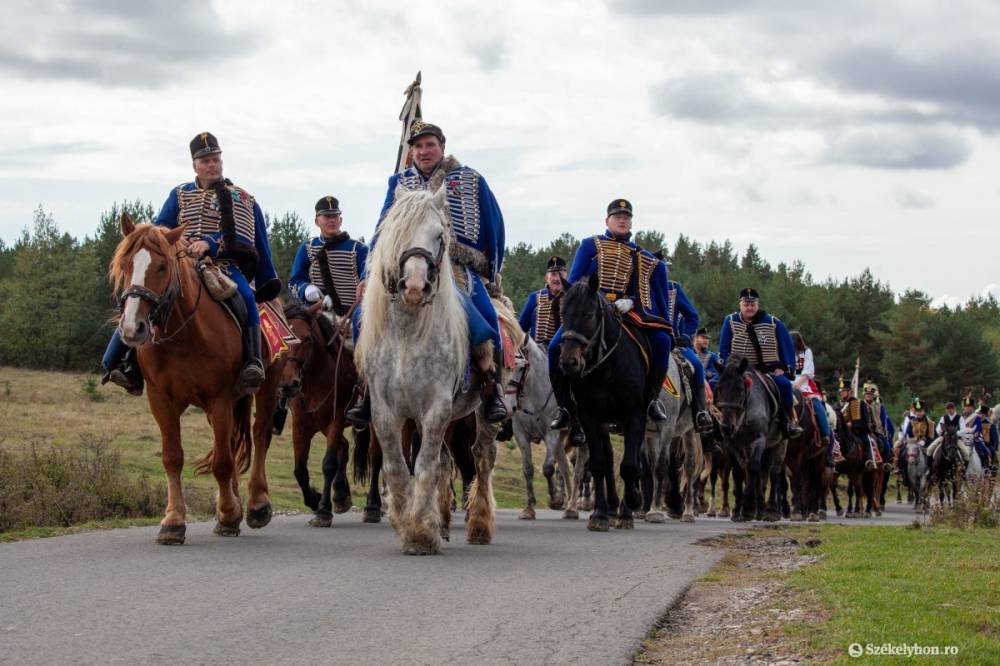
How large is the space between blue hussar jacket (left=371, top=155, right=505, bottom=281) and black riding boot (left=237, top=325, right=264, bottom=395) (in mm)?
1590

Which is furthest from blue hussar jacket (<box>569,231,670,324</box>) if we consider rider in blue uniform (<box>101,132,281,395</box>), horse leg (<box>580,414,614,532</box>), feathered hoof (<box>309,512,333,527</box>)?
rider in blue uniform (<box>101,132,281,395</box>)

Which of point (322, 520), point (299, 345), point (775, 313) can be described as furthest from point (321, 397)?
point (775, 313)

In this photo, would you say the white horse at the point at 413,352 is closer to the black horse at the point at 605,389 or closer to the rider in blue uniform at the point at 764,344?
the black horse at the point at 605,389

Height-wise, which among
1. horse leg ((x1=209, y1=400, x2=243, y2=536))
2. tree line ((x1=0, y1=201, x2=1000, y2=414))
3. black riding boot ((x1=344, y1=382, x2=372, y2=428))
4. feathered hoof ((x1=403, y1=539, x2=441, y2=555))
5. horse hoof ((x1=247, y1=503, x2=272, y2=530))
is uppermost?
tree line ((x1=0, y1=201, x2=1000, y2=414))

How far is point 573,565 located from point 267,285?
14.5 feet

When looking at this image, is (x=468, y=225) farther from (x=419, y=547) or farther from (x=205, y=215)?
(x=419, y=547)

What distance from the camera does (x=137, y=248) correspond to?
34.9ft

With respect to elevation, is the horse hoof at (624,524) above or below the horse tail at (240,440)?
below

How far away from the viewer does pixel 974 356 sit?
85.3 m

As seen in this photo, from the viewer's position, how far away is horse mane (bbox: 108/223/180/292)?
34.8 feet

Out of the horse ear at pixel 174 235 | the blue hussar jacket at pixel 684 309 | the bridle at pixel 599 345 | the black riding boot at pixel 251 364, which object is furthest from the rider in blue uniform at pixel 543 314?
the horse ear at pixel 174 235

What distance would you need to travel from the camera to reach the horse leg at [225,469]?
1145 cm

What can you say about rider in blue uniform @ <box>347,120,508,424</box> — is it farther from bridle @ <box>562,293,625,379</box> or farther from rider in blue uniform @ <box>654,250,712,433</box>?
rider in blue uniform @ <box>654,250,712,433</box>

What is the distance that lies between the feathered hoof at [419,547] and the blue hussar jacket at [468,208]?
8.45ft
